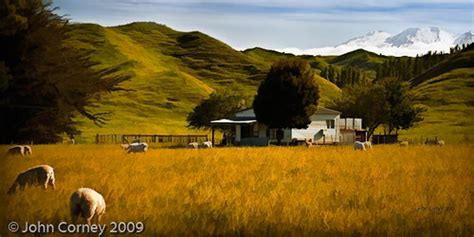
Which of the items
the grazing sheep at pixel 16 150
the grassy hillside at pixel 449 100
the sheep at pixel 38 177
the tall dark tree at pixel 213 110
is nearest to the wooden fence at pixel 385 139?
the grassy hillside at pixel 449 100

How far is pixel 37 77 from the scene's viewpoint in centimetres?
2586

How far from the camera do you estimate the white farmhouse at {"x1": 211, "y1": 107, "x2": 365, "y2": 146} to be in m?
61.6

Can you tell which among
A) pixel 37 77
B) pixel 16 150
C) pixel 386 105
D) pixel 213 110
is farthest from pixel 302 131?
pixel 16 150

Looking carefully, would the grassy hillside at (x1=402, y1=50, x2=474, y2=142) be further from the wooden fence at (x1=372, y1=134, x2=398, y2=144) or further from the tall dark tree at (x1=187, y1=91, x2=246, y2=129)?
the tall dark tree at (x1=187, y1=91, x2=246, y2=129)

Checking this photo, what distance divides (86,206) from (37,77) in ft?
58.0

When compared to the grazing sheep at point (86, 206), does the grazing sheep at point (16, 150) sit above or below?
above

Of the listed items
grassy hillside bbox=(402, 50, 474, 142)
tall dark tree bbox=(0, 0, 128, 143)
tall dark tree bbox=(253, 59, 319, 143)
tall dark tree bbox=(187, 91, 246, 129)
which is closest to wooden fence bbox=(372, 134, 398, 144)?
tall dark tree bbox=(253, 59, 319, 143)

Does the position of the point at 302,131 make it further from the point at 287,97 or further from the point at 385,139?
the point at 385,139

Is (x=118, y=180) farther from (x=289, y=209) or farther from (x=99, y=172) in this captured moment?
(x=289, y=209)

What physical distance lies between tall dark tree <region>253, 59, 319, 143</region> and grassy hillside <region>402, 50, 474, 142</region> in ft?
89.1

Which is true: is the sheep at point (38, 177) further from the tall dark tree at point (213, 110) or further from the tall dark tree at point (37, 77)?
the tall dark tree at point (213, 110)

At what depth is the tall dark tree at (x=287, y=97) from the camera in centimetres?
5797

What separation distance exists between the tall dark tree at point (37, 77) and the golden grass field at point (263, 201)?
590cm

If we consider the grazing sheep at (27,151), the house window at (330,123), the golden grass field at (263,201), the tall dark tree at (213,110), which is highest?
the tall dark tree at (213,110)
